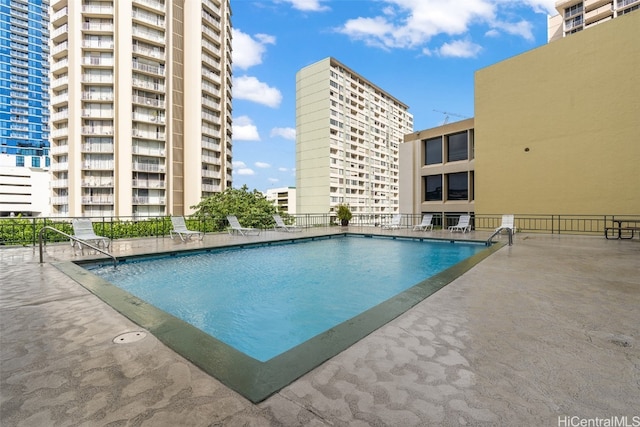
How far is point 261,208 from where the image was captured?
1738 centimetres

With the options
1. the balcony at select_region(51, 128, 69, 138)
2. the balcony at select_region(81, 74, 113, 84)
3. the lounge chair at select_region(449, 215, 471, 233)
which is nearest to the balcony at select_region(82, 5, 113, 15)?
the balcony at select_region(81, 74, 113, 84)

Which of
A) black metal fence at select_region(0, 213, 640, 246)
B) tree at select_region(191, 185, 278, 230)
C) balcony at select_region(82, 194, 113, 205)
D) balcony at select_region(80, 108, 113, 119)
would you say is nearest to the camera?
black metal fence at select_region(0, 213, 640, 246)

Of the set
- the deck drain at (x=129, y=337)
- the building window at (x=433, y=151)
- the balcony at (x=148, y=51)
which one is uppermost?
the balcony at (x=148, y=51)

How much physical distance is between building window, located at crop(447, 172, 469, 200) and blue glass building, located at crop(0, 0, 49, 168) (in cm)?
9764

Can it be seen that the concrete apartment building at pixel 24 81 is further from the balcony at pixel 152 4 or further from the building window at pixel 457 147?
the building window at pixel 457 147

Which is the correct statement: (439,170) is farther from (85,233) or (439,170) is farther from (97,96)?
(97,96)

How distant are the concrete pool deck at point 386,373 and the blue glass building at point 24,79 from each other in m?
102

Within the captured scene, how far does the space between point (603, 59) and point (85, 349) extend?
1870cm

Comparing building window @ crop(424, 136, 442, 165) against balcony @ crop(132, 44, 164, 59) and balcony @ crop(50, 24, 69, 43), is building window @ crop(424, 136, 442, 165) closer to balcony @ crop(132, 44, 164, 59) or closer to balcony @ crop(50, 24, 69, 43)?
balcony @ crop(132, 44, 164, 59)

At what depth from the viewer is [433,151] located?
20391mm

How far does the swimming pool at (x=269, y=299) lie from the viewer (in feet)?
7.76

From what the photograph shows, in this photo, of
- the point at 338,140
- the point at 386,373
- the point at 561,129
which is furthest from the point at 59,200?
the point at 561,129

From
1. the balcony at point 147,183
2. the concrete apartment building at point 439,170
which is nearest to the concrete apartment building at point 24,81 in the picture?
the balcony at point 147,183

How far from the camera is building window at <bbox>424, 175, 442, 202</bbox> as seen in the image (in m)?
20.1
